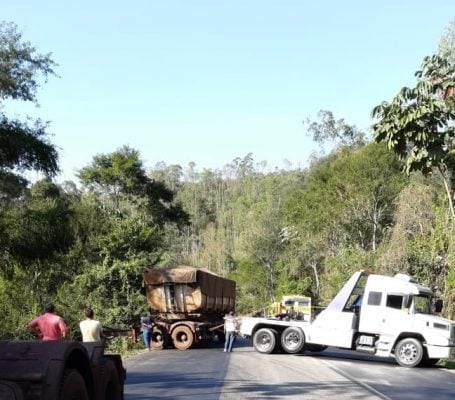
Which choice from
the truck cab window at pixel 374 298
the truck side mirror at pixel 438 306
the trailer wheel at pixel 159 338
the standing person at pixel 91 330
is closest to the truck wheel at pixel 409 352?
the truck cab window at pixel 374 298

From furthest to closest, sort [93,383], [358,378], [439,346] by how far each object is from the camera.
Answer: [439,346] → [358,378] → [93,383]

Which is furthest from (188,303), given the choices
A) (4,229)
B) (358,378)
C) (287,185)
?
(287,185)

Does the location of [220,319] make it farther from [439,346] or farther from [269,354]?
[439,346]

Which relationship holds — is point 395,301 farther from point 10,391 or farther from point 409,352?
point 10,391

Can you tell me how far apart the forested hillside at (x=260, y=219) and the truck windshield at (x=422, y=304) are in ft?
9.87

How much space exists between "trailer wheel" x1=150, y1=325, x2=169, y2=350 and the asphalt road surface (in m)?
5.10

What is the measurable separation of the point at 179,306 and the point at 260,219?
52.4 meters

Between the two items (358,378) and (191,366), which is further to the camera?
(191,366)

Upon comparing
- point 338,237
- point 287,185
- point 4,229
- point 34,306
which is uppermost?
point 287,185

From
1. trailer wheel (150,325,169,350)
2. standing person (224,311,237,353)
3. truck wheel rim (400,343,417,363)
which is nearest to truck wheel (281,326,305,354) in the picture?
standing person (224,311,237,353)

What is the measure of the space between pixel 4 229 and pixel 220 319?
10.8m

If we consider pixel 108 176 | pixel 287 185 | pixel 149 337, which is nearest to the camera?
pixel 149 337

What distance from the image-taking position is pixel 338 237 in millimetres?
57281

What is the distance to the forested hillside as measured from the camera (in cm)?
1380
